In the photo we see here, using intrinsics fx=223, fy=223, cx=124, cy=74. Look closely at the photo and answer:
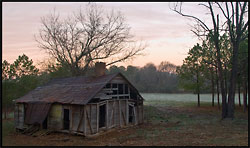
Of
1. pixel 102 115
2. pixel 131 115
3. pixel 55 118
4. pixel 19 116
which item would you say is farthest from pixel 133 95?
pixel 19 116

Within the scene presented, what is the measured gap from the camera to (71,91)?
1797 cm

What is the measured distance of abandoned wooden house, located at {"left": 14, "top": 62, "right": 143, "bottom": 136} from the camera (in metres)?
15.8

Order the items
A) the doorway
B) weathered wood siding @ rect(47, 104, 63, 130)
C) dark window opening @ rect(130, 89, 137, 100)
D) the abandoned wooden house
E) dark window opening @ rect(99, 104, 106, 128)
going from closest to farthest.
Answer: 1. the abandoned wooden house
2. weathered wood siding @ rect(47, 104, 63, 130)
3. dark window opening @ rect(99, 104, 106, 128)
4. the doorway
5. dark window opening @ rect(130, 89, 137, 100)

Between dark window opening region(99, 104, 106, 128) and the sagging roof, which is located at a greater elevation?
the sagging roof

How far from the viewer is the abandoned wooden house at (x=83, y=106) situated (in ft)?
52.0

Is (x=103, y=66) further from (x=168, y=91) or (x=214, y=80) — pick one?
(x=168, y=91)

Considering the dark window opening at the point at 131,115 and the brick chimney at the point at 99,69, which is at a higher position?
the brick chimney at the point at 99,69

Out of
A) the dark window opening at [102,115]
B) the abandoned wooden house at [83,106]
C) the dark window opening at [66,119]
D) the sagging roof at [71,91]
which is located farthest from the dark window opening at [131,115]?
the dark window opening at [66,119]

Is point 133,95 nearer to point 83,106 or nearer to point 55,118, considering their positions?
point 83,106

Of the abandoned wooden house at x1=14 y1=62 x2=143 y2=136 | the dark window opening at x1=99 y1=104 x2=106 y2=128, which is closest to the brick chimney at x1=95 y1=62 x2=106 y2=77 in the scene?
the abandoned wooden house at x1=14 y1=62 x2=143 y2=136

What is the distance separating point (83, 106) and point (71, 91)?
9.89ft

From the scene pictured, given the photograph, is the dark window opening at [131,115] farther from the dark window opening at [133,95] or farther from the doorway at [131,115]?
the dark window opening at [133,95]

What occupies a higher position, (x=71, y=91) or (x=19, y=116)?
(x=71, y=91)

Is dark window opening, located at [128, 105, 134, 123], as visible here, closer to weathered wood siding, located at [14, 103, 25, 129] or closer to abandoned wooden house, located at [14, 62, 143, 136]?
abandoned wooden house, located at [14, 62, 143, 136]
